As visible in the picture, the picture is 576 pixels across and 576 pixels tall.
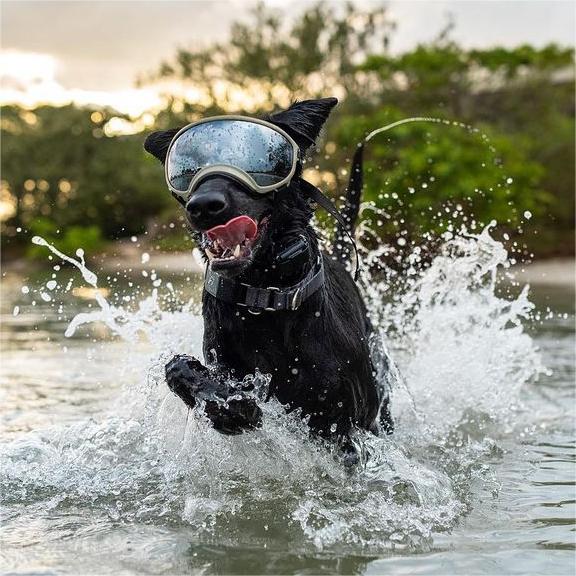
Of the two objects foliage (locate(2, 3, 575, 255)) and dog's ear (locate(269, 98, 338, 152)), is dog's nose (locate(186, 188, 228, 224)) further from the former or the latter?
foliage (locate(2, 3, 575, 255))

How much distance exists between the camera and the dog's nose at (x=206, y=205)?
3.48 m

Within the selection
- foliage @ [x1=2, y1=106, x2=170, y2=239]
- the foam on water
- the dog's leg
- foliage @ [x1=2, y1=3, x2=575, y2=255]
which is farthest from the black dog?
foliage @ [x1=2, y1=106, x2=170, y2=239]

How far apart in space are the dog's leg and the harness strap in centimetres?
31

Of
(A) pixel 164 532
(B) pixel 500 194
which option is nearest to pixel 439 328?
(A) pixel 164 532

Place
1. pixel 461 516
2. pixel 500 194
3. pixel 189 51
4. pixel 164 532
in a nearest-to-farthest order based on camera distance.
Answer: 1. pixel 164 532
2. pixel 461 516
3. pixel 500 194
4. pixel 189 51

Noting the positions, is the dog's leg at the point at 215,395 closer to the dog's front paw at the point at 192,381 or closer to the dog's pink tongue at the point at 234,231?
the dog's front paw at the point at 192,381

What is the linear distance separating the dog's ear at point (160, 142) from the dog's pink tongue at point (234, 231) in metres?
0.64

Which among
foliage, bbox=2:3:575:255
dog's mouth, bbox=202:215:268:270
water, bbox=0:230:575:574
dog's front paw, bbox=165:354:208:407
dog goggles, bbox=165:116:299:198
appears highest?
foliage, bbox=2:3:575:255

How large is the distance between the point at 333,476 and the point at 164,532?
0.91 m

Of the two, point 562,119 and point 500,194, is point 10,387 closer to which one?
point 500,194

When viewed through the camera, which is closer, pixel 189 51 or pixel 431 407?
pixel 431 407

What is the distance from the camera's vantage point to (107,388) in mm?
7352

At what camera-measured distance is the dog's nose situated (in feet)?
11.4

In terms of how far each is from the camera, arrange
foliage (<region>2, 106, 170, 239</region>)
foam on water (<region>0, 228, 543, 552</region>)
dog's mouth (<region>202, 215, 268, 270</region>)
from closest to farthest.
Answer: dog's mouth (<region>202, 215, 268, 270</region>) → foam on water (<region>0, 228, 543, 552</region>) → foliage (<region>2, 106, 170, 239</region>)
